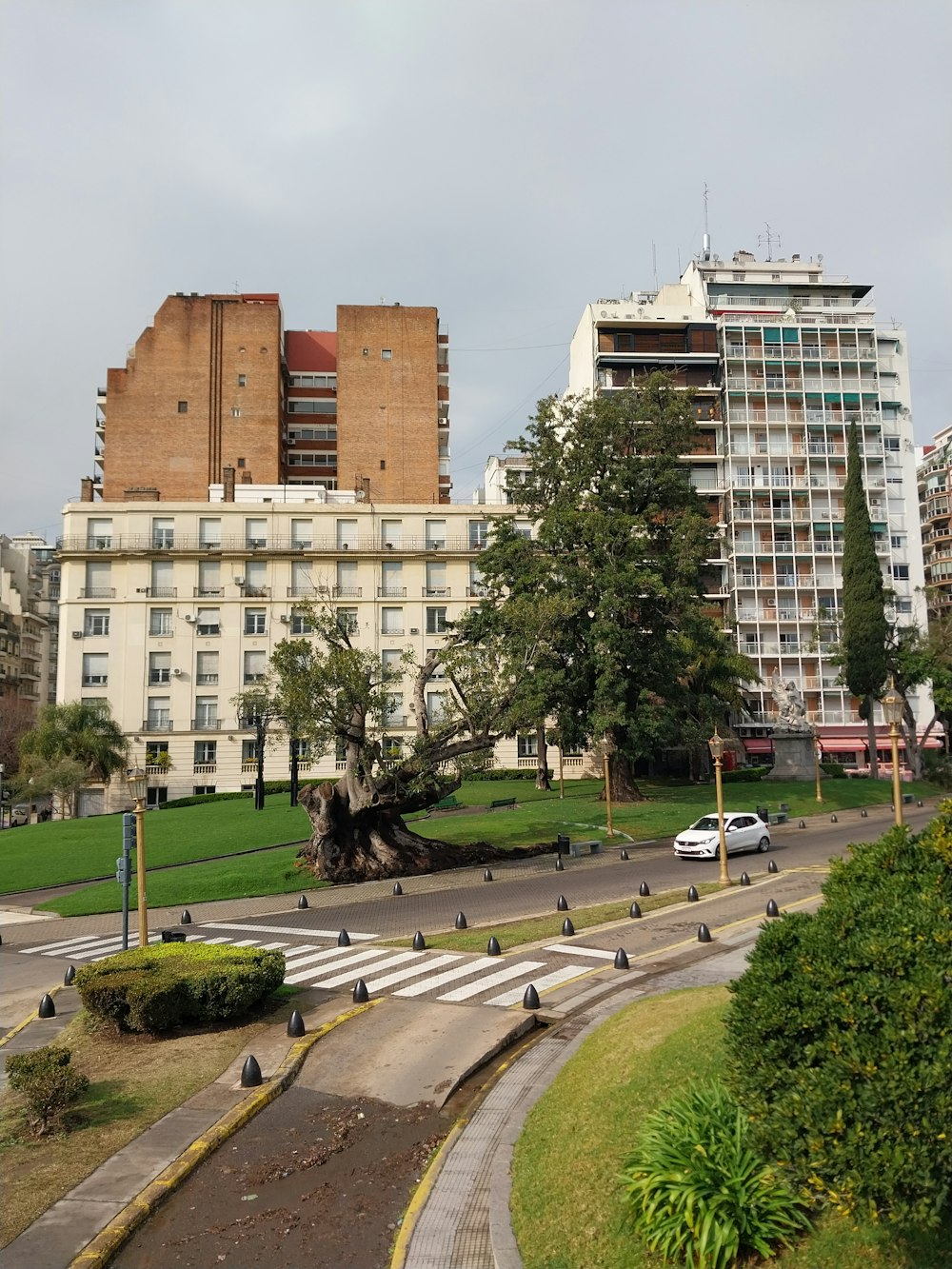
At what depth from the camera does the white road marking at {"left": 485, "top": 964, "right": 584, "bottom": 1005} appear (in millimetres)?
14164

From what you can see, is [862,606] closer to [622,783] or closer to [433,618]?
[622,783]

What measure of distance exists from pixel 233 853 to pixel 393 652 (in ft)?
99.2

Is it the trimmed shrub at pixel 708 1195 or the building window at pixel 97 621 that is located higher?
the building window at pixel 97 621

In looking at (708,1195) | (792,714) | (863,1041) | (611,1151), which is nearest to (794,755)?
(792,714)

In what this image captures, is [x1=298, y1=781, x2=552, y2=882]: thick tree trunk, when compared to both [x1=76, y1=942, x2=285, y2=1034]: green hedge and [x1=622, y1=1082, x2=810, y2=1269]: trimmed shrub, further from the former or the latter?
[x1=622, y1=1082, x2=810, y2=1269]: trimmed shrub

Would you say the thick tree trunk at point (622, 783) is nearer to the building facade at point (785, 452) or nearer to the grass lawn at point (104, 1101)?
the building facade at point (785, 452)

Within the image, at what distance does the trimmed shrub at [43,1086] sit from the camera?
9562 mm

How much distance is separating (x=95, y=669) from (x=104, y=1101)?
55320 millimetres

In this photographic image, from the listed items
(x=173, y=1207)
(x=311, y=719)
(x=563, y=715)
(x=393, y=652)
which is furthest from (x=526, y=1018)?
(x=393, y=652)

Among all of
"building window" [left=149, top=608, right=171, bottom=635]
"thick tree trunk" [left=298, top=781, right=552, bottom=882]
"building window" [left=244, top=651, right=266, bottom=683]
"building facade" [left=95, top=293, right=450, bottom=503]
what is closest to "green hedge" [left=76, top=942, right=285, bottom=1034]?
"thick tree trunk" [left=298, top=781, right=552, bottom=882]

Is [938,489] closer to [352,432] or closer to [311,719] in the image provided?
[352,432]

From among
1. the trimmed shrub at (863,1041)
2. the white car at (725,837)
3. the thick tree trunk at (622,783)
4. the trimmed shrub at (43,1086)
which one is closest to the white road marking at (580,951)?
the trimmed shrub at (43,1086)

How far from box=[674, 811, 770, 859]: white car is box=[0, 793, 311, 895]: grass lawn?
51.6 feet

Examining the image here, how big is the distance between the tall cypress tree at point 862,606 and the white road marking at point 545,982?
135 feet
